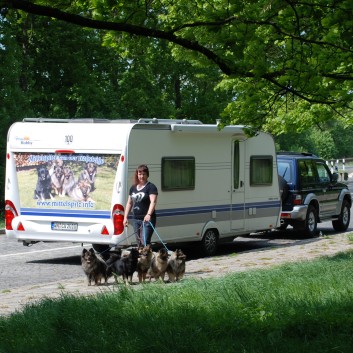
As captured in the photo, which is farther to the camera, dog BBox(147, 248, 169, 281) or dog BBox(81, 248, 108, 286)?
dog BBox(147, 248, 169, 281)

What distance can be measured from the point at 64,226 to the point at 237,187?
454cm

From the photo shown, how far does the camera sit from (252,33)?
11.6 m

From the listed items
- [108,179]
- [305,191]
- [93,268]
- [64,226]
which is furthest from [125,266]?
[305,191]

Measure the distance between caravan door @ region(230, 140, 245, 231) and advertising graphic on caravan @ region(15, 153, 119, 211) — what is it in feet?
12.6

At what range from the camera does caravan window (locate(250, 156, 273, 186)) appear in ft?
70.9

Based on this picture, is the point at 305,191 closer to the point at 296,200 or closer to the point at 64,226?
the point at 296,200

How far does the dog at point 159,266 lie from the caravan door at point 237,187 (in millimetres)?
6456

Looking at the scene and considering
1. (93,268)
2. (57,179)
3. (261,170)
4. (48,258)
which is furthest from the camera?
(261,170)

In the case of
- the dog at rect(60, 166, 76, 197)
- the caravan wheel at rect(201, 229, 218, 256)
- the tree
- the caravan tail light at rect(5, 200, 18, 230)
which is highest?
the tree

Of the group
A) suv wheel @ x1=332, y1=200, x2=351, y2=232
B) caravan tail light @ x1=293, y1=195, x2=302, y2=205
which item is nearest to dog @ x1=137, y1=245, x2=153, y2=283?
caravan tail light @ x1=293, y1=195, x2=302, y2=205

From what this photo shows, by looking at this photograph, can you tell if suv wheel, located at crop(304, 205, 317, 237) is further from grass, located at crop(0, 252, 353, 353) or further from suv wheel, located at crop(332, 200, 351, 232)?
grass, located at crop(0, 252, 353, 353)

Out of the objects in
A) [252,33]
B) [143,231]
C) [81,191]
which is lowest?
[143,231]

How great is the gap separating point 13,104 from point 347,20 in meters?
23.2

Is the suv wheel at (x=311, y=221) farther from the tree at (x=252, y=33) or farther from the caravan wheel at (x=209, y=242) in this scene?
the tree at (x=252, y=33)
